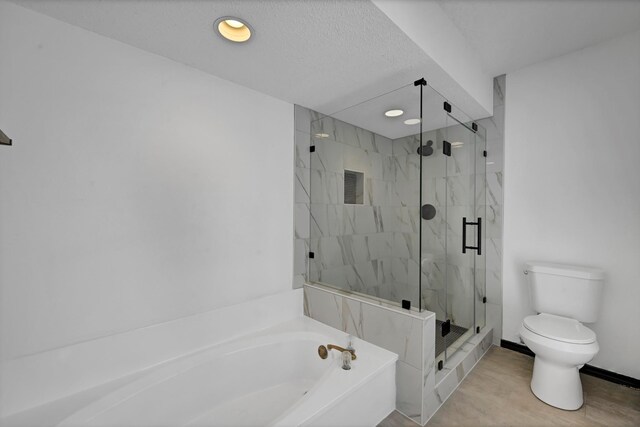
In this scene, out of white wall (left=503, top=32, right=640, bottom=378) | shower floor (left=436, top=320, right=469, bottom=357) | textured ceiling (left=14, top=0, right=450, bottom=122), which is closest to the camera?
textured ceiling (left=14, top=0, right=450, bottom=122)

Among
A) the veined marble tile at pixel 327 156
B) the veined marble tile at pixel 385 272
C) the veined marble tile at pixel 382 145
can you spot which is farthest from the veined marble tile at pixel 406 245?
the veined marble tile at pixel 327 156

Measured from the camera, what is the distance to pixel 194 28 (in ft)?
4.58

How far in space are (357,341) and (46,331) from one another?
65.8 inches

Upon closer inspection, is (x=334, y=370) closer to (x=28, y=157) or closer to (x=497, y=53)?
(x=28, y=157)

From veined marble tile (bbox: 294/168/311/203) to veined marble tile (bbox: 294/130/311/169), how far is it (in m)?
0.05

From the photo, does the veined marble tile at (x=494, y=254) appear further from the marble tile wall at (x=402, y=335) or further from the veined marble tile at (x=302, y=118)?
the veined marble tile at (x=302, y=118)

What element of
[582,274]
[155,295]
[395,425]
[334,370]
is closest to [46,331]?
[155,295]

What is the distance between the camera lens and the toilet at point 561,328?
5.53 ft

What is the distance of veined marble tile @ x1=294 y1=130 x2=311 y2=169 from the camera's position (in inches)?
92.9

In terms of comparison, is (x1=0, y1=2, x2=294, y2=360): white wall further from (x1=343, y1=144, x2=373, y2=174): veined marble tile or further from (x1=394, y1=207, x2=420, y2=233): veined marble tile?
(x1=394, y1=207, x2=420, y2=233): veined marble tile

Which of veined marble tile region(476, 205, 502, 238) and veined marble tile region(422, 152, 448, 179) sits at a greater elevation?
veined marble tile region(422, 152, 448, 179)

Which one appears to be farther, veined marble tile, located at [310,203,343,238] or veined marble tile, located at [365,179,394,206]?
veined marble tile, located at [310,203,343,238]

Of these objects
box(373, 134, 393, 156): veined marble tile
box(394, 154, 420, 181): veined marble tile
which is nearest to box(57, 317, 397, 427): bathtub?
box(394, 154, 420, 181): veined marble tile

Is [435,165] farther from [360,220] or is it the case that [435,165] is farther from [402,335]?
[402,335]
